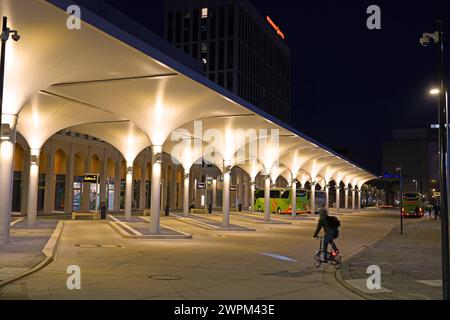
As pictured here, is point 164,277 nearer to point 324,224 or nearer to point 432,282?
point 324,224

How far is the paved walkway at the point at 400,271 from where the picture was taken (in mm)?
10367

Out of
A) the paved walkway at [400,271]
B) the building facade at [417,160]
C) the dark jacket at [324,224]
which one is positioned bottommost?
the paved walkway at [400,271]

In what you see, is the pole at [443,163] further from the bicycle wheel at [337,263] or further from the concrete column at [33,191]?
the concrete column at [33,191]

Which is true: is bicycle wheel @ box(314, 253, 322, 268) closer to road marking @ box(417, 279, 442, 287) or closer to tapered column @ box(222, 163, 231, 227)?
road marking @ box(417, 279, 442, 287)

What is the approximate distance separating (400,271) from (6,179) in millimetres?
12746

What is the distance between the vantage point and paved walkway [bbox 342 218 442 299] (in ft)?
34.0

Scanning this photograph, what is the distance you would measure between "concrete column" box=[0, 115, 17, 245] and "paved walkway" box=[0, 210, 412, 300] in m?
1.92

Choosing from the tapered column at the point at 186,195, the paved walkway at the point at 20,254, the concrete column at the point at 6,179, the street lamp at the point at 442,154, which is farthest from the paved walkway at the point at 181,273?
the tapered column at the point at 186,195

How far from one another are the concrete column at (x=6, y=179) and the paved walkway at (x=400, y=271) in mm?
10901

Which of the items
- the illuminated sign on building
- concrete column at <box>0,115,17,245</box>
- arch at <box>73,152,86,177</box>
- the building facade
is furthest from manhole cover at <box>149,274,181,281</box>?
the building facade

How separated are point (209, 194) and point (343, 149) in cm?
10683

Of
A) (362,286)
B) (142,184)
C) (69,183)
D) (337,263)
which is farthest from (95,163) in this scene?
(362,286)

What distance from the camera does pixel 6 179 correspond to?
1766cm
